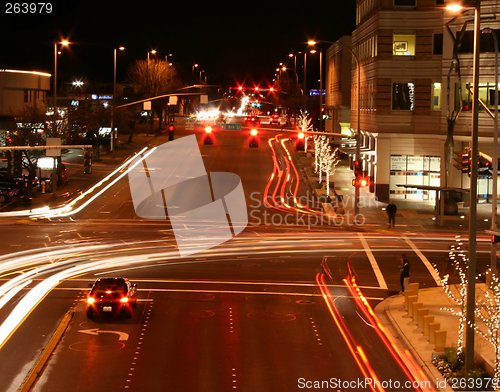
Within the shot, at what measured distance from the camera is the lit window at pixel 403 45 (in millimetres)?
57812

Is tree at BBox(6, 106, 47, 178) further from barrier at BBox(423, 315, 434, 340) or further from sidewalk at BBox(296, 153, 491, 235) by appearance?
barrier at BBox(423, 315, 434, 340)

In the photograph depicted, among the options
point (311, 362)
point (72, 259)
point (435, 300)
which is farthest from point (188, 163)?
point (311, 362)

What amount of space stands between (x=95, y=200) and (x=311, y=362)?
123 feet

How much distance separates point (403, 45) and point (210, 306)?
1460 inches

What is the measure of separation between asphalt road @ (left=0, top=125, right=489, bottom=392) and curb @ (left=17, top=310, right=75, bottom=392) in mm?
179

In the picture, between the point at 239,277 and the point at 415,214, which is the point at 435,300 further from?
the point at 415,214

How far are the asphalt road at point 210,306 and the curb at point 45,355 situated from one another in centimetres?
18

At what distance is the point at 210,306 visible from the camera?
25.9m

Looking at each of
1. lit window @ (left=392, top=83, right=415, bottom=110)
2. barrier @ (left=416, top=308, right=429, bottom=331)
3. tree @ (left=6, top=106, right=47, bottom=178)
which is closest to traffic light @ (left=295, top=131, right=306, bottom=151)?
lit window @ (left=392, top=83, right=415, bottom=110)

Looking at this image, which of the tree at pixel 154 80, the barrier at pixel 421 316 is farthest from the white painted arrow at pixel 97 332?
→ the tree at pixel 154 80

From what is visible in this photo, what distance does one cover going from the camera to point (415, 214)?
5188 cm

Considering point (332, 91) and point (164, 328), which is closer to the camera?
point (164, 328)

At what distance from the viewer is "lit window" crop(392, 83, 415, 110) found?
57969 mm

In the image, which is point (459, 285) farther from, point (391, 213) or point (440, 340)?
point (391, 213)
